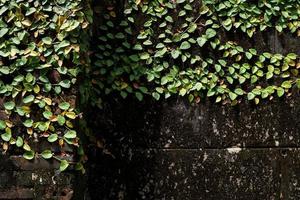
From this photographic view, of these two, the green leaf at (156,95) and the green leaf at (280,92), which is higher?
the green leaf at (280,92)

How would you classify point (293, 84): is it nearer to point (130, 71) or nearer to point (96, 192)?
point (130, 71)

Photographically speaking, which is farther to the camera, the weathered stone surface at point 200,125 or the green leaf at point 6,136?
the weathered stone surface at point 200,125

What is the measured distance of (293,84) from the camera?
3816mm

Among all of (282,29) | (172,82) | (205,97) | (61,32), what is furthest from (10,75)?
(282,29)

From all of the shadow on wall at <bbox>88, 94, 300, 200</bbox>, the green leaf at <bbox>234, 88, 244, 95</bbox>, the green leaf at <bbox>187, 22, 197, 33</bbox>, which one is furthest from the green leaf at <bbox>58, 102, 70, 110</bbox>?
the green leaf at <bbox>234, 88, 244, 95</bbox>

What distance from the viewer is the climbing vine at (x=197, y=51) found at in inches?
146

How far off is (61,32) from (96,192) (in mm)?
1207

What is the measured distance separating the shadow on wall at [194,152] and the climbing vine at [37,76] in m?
0.63

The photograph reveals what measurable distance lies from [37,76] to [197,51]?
3.95ft

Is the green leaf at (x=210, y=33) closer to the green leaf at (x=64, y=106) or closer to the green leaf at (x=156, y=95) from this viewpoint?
the green leaf at (x=156, y=95)

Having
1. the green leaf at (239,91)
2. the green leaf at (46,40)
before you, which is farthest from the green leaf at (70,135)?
the green leaf at (239,91)

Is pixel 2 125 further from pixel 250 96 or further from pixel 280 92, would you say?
pixel 280 92

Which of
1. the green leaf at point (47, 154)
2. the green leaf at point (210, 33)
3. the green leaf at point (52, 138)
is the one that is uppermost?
the green leaf at point (210, 33)

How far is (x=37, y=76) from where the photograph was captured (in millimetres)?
3104
